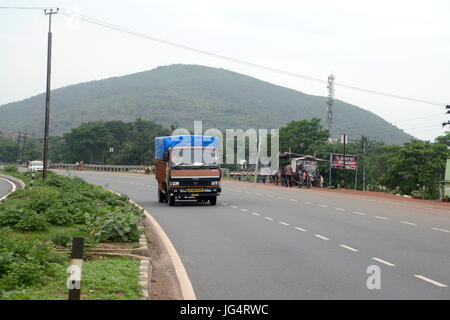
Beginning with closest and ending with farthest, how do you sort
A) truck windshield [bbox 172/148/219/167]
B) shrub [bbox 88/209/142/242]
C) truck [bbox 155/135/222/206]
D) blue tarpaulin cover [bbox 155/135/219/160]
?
shrub [bbox 88/209/142/242] → truck [bbox 155/135/222/206] → truck windshield [bbox 172/148/219/167] → blue tarpaulin cover [bbox 155/135/219/160]

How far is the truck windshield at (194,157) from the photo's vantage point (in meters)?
23.5

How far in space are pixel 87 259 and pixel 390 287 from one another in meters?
4.71

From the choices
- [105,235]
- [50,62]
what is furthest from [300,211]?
[50,62]

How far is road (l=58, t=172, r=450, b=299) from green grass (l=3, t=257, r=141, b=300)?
2.96 feet

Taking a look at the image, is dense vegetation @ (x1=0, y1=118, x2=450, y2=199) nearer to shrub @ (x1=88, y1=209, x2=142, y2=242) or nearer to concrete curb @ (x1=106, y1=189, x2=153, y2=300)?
shrub @ (x1=88, y1=209, x2=142, y2=242)

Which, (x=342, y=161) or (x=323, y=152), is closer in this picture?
(x=342, y=161)

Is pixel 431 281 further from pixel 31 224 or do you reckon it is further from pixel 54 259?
pixel 31 224

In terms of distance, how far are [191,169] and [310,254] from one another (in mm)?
13078

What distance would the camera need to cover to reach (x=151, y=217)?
18.1m

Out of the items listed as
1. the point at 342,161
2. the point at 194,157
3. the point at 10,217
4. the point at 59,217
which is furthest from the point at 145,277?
the point at 342,161

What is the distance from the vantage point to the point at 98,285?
7.26 meters

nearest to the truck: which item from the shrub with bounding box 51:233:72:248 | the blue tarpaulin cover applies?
the blue tarpaulin cover

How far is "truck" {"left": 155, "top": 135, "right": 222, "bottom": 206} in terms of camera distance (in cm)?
2320
